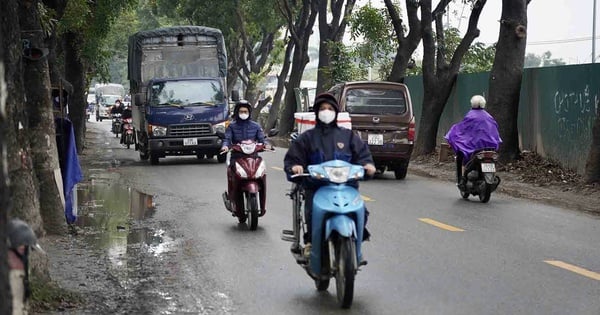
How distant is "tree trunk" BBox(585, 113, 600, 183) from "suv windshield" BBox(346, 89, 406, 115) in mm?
4365

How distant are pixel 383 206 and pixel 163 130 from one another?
1156 cm

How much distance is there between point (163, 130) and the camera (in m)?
26.7

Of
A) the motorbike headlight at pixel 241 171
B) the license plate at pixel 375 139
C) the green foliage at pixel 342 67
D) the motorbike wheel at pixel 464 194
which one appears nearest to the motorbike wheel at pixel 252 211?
the motorbike headlight at pixel 241 171

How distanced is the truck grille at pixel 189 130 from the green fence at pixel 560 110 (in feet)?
22.4

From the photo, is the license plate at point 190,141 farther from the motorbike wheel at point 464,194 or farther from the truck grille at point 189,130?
the motorbike wheel at point 464,194

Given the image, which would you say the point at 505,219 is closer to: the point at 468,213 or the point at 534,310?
the point at 468,213

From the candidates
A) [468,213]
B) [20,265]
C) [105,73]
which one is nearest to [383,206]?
[468,213]

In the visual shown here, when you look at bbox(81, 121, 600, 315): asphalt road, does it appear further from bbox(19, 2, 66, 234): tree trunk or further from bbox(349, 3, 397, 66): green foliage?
bbox(349, 3, 397, 66): green foliage

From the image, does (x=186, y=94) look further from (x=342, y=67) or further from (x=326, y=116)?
(x=326, y=116)

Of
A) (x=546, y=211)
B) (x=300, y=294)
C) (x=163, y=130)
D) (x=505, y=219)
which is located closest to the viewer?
(x=300, y=294)

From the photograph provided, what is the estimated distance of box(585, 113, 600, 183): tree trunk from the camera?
18.3 meters

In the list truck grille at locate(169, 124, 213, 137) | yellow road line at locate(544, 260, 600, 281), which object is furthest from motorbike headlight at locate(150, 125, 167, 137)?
yellow road line at locate(544, 260, 600, 281)

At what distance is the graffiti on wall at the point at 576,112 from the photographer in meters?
20.4

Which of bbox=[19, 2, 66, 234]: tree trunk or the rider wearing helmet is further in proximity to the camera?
the rider wearing helmet
